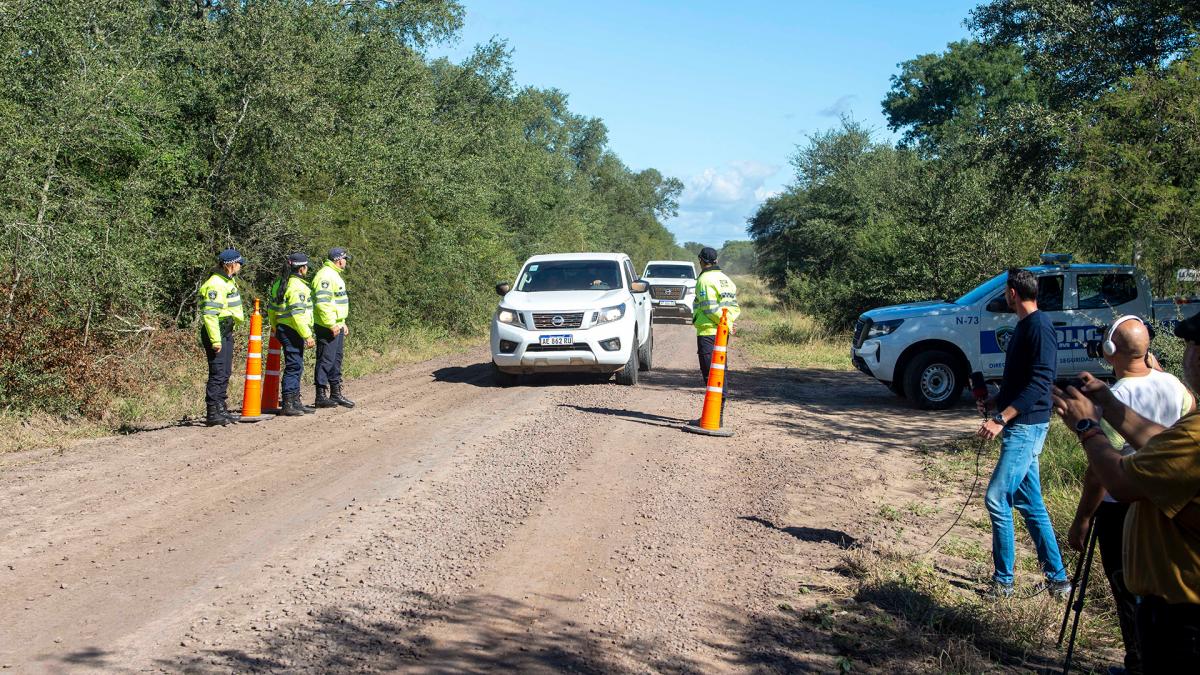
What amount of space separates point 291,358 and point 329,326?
2.23 feet

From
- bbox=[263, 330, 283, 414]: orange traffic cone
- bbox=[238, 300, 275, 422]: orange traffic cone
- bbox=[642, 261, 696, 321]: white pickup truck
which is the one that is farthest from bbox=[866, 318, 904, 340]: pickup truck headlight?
bbox=[642, 261, 696, 321]: white pickup truck

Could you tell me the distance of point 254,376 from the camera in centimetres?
1120

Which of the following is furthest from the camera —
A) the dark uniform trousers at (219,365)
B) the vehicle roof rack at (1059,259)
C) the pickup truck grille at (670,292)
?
the pickup truck grille at (670,292)

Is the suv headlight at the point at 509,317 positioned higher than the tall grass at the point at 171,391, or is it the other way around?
the suv headlight at the point at 509,317

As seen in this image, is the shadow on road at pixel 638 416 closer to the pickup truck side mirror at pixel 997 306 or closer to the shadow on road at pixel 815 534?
the shadow on road at pixel 815 534

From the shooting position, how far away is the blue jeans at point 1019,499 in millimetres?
5824

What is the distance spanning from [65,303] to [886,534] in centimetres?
918

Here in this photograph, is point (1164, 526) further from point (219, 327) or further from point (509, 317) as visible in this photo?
point (509, 317)

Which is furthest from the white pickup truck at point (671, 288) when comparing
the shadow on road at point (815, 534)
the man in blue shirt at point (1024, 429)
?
the man in blue shirt at point (1024, 429)

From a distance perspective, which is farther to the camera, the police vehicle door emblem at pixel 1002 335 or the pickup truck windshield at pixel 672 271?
the pickup truck windshield at pixel 672 271

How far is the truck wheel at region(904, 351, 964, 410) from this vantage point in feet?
43.6

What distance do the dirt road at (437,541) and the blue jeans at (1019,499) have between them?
1.01m

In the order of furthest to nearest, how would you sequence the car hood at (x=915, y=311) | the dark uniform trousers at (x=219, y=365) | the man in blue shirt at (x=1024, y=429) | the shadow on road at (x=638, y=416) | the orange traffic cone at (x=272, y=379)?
the car hood at (x=915, y=311), the orange traffic cone at (x=272, y=379), the shadow on road at (x=638, y=416), the dark uniform trousers at (x=219, y=365), the man in blue shirt at (x=1024, y=429)

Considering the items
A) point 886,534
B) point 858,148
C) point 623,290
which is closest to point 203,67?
point 623,290
